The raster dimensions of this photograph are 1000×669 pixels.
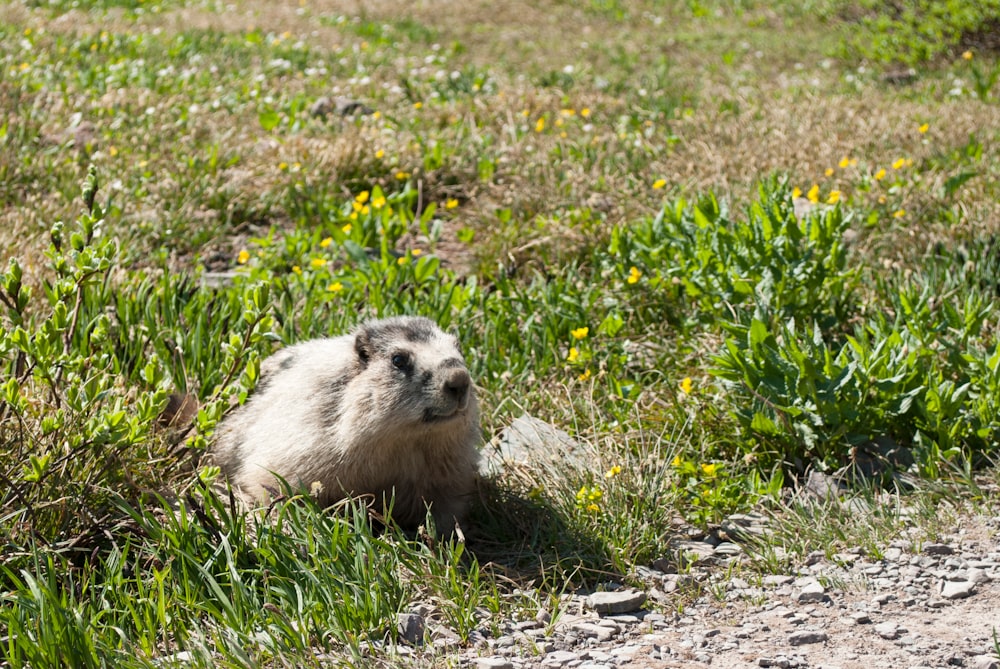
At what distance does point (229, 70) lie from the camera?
1195 centimetres

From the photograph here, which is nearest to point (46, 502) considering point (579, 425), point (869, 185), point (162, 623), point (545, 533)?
point (162, 623)

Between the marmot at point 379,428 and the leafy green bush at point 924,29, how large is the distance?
33.7ft

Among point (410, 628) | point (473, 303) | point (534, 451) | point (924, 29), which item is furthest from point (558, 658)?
point (924, 29)

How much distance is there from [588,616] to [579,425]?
180 centimetres

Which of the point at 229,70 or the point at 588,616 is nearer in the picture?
the point at 588,616

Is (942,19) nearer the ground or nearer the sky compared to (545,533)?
nearer the sky

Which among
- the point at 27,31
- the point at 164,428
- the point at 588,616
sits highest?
the point at 27,31

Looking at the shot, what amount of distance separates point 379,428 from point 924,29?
1101 centimetres

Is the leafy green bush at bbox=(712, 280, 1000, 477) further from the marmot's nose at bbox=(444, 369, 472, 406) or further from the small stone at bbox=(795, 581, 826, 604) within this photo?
the marmot's nose at bbox=(444, 369, 472, 406)

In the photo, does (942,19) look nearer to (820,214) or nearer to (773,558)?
(820,214)

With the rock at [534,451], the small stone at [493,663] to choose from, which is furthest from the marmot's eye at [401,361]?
the small stone at [493,663]

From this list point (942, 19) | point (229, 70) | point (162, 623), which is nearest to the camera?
point (162, 623)

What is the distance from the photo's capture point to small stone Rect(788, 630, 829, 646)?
12.5 ft

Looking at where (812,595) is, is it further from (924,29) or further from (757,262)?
(924,29)
